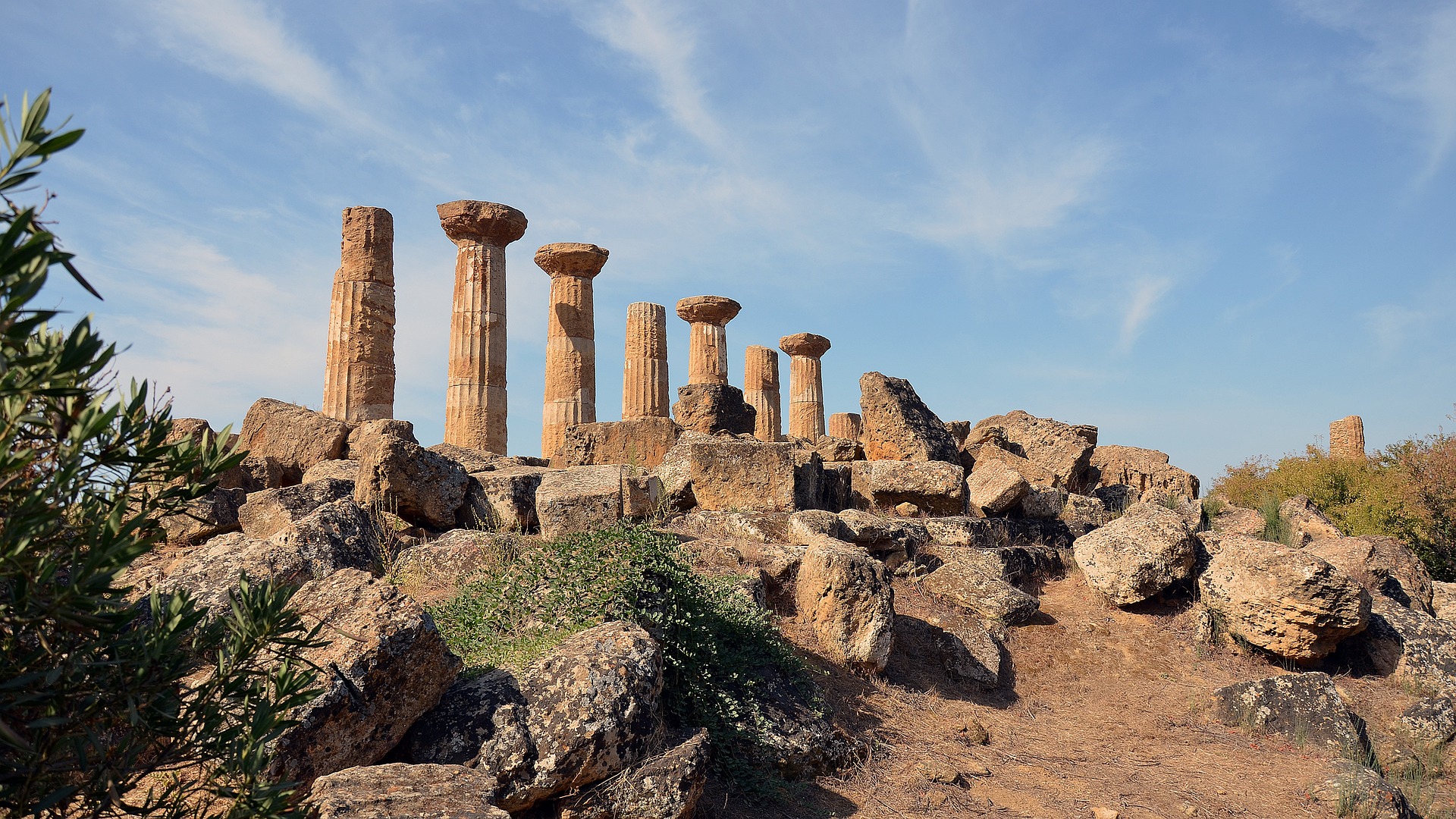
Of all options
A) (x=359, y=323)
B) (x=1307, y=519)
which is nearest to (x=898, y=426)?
(x=1307, y=519)

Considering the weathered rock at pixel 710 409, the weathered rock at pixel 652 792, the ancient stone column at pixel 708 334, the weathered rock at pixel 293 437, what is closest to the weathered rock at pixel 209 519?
the weathered rock at pixel 293 437

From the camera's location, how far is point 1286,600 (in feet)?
29.9

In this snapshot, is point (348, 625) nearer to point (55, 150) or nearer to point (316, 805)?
point (316, 805)

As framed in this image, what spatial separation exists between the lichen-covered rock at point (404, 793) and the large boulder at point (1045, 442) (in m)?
12.1

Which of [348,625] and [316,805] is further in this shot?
[348,625]

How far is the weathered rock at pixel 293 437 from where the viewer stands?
12516 millimetres

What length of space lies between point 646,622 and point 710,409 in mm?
9330

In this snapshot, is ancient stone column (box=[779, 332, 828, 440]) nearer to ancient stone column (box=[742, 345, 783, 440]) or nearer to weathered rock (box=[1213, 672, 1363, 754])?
ancient stone column (box=[742, 345, 783, 440])

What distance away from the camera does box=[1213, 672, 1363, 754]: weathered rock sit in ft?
25.7

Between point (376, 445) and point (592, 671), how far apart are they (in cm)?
505

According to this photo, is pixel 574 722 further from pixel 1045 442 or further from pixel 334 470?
pixel 1045 442

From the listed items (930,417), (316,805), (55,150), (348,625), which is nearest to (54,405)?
(55,150)

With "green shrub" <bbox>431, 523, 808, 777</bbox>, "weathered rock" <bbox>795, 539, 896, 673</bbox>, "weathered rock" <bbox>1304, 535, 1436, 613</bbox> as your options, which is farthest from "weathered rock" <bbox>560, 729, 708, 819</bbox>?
"weathered rock" <bbox>1304, 535, 1436, 613</bbox>

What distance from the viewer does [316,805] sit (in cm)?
368
